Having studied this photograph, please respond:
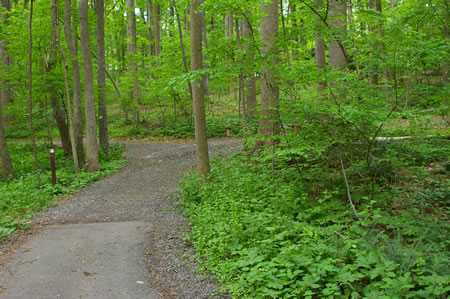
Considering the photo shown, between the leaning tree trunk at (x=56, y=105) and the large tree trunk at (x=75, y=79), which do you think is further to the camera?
the leaning tree trunk at (x=56, y=105)

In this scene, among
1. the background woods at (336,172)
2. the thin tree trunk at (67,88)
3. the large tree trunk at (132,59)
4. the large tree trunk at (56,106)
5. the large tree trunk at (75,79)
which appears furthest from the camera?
the large tree trunk at (132,59)

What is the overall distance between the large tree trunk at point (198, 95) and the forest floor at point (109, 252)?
126cm

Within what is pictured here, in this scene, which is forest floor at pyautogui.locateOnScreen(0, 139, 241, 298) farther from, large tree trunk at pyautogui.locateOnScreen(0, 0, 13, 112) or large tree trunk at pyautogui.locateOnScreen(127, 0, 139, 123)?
large tree trunk at pyautogui.locateOnScreen(127, 0, 139, 123)

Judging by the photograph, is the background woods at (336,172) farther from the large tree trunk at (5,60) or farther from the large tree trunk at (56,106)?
the large tree trunk at (5,60)

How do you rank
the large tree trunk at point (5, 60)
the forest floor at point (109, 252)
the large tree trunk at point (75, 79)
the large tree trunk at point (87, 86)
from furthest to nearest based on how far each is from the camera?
the large tree trunk at point (5, 60), the large tree trunk at point (87, 86), the large tree trunk at point (75, 79), the forest floor at point (109, 252)

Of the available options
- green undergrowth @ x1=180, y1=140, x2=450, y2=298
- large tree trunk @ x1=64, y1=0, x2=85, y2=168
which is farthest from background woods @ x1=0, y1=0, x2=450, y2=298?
large tree trunk @ x1=64, y1=0, x2=85, y2=168

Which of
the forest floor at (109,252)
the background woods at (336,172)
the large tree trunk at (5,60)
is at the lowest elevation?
the forest floor at (109,252)

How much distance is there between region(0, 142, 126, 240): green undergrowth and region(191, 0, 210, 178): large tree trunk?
4.10 m

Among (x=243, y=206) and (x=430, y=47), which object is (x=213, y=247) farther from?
(x=430, y=47)

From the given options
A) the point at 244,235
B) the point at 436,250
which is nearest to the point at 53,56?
the point at 244,235

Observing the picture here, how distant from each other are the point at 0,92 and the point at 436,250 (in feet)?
69.7

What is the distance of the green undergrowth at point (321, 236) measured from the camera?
351 centimetres

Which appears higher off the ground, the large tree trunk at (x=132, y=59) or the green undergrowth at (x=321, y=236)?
the large tree trunk at (x=132, y=59)

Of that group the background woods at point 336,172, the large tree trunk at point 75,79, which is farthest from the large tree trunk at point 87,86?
the background woods at point 336,172
